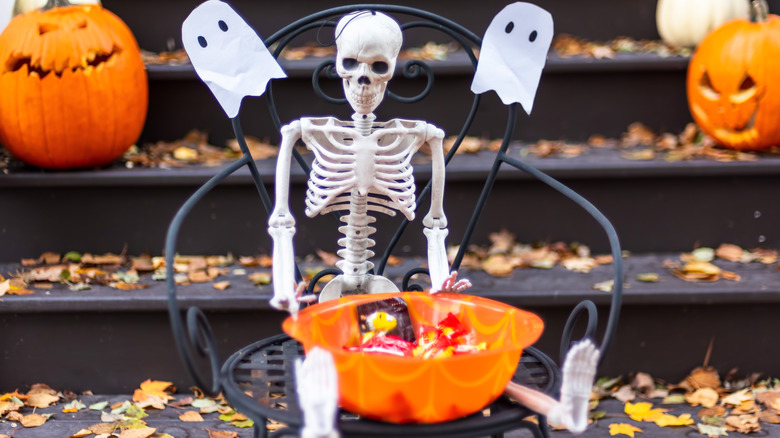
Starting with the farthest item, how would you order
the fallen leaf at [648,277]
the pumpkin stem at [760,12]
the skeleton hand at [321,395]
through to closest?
the pumpkin stem at [760,12]
the fallen leaf at [648,277]
the skeleton hand at [321,395]

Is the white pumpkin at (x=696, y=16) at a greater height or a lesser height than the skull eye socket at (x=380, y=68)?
greater

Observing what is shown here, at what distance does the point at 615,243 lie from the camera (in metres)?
1.64

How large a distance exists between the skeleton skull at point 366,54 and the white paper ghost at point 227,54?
19 cm

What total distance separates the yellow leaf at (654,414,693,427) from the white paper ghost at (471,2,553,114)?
1.12 metres

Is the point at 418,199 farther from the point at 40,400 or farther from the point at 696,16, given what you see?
the point at 696,16

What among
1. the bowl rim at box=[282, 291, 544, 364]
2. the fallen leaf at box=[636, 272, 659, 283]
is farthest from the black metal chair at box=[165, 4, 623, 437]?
the fallen leaf at box=[636, 272, 659, 283]

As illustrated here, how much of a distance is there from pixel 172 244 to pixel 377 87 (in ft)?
1.78

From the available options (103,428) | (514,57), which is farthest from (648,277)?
(103,428)

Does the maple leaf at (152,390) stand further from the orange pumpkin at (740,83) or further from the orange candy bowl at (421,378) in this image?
the orange pumpkin at (740,83)

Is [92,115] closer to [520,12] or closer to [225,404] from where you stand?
[225,404]

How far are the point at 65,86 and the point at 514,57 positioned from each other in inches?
62.9

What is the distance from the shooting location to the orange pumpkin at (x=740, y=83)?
2.91m

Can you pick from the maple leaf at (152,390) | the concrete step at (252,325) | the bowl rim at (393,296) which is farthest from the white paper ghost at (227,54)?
the maple leaf at (152,390)

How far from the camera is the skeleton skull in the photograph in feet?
5.51
